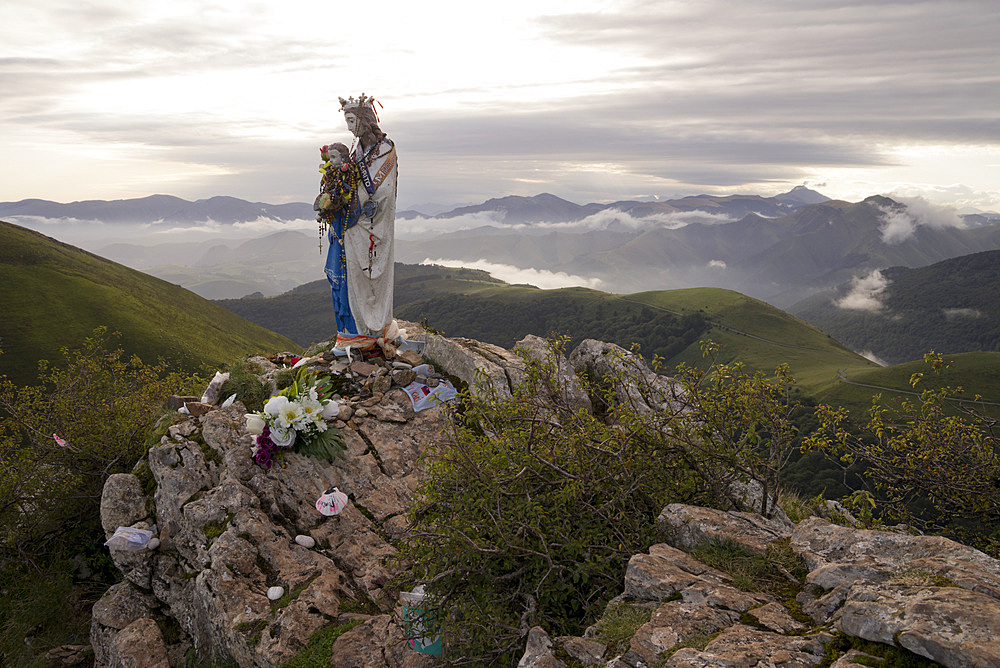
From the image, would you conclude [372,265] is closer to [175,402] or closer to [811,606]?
[175,402]

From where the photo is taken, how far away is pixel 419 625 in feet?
25.5

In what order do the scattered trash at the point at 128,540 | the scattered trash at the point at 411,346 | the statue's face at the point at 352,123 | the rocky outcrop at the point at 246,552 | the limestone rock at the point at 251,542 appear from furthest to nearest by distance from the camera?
the scattered trash at the point at 411,346 → the statue's face at the point at 352,123 → the scattered trash at the point at 128,540 → the limestone rock at the point at 251,542 → the rocky outcrop at the point at 246,552

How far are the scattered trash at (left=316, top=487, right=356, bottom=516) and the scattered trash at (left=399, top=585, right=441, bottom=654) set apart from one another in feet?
11.6

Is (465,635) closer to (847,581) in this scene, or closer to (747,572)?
(747,572)

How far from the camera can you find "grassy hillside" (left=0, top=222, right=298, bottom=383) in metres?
76.5

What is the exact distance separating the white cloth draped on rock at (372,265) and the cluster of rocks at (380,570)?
162cm

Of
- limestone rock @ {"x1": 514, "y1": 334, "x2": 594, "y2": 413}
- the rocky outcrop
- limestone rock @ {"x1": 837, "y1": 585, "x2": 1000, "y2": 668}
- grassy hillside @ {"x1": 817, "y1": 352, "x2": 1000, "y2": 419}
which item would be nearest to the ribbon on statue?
limestone rock @ {"x1": 514, "y1": 334, "x2": 594, "y2": 413}

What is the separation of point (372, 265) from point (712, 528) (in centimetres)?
1261

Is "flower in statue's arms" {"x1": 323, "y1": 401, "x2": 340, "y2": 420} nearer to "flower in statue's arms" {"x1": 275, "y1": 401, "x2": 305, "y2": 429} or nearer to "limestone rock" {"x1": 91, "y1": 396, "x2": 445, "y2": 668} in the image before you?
"limestone rock" {"x1": 91, "y1": 396, "x2": 445, "y2": 668}

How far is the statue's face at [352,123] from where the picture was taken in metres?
15.6

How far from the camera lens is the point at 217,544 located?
32.5 feet

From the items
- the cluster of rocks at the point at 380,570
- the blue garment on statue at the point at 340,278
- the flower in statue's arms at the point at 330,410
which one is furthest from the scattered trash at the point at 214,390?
the flower in statue's arms at the point at 330,410

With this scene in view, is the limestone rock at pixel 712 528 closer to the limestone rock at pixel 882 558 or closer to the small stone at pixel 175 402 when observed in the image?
the limestone rock at pixel 882 558

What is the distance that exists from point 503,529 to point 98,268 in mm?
138736
